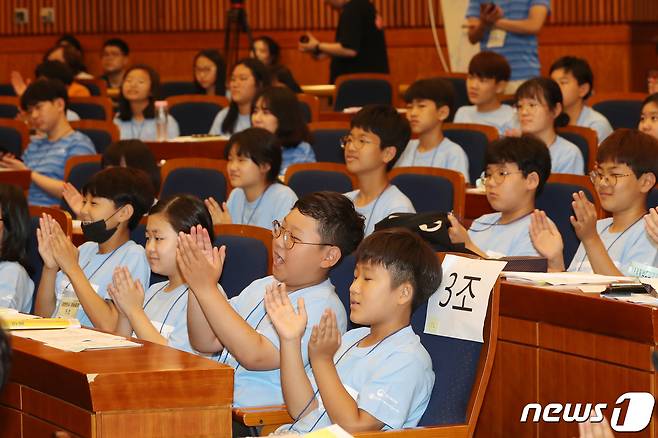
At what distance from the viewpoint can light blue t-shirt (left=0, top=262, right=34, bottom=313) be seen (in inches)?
171

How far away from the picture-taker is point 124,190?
4.44m

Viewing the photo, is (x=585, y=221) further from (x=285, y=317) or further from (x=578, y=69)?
(x=578, y=69)

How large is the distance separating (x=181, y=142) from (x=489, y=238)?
10.1ft

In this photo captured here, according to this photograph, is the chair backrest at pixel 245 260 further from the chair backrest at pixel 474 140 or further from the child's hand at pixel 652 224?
the chair backrest at pixel 474 140

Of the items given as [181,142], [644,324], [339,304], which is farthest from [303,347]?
[181,142]

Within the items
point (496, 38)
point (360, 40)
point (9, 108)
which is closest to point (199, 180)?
point (496, 38)

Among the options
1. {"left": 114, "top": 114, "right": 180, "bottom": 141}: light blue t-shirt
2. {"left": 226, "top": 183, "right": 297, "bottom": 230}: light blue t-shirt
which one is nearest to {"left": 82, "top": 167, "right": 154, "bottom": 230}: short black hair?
{"left": 226, "top": 183, "right": 297, "bottom": 230}: light blue t-shirt

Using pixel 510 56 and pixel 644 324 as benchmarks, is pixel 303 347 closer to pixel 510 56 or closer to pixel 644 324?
pixel 644 324

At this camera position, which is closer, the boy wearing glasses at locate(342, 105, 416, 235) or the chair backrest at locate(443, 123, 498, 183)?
the boy wearing glasses at locate(342, 105, 416, 235)

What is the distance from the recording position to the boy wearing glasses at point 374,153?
16.2 feet

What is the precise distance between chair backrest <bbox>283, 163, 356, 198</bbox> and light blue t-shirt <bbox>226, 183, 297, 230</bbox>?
0.10 meters

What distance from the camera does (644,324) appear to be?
3014 mm

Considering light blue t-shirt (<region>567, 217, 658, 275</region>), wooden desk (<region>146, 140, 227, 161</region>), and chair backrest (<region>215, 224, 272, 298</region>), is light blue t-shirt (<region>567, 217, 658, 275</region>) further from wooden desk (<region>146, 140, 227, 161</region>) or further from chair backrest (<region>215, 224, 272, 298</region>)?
wooden desk (<region>146, 140, 227, 161</region>)

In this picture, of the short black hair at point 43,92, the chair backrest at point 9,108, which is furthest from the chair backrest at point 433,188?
the chair backrest at point 9,108
